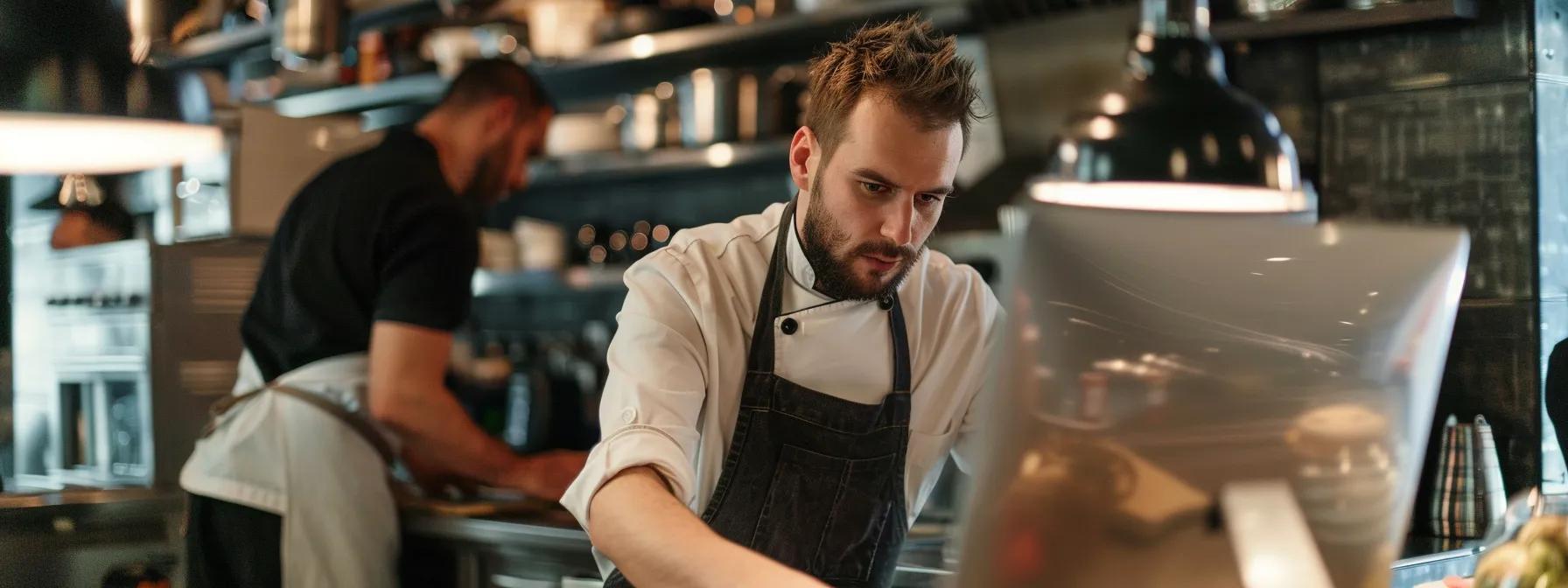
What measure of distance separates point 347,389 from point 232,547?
36cm

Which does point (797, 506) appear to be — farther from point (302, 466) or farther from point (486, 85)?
point (486, 85)

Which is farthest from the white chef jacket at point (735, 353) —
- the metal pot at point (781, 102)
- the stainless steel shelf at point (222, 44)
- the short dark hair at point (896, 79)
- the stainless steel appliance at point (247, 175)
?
the stainless steel shelf at point (222, 44)

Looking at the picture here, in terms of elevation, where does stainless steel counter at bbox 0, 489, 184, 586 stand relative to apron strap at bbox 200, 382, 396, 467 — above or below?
below

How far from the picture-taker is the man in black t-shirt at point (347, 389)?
95.3 inches

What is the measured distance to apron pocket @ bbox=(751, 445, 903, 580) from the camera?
159 cm

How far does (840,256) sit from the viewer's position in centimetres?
146

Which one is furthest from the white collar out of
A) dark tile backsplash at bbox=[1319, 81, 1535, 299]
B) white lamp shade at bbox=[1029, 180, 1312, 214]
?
dark tile backsplash at bbox=[1319, 81, 1535, 299]

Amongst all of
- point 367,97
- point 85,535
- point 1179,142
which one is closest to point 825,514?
point 1179,142

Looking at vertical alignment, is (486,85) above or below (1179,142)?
above

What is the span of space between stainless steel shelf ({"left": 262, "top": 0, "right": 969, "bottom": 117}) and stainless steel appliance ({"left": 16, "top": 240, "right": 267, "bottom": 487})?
94cm

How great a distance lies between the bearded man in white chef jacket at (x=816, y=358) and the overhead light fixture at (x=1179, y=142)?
2.14 ft

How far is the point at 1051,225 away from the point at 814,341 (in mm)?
692

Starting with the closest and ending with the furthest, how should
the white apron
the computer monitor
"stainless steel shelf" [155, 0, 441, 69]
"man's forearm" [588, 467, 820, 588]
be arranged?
the computer monitor → "man's forearm" [588, 467, 820, 588] → the white apron → "stainless steel shelf" [155, 0, 441, 69]

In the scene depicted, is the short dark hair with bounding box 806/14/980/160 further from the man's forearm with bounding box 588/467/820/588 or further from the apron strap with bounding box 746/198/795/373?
the man's forearm with bounding box 588/467/820/588
